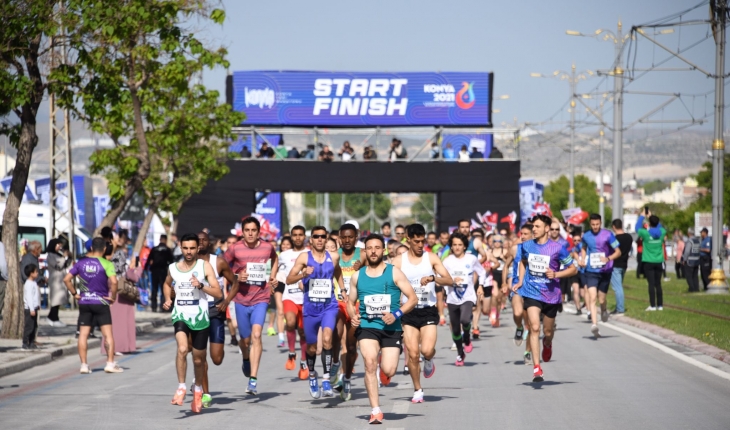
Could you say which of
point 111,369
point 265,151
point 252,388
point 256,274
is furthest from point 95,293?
point 265,151

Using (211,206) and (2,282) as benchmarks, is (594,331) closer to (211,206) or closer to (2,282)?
(2,282)

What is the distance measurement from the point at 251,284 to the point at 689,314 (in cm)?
1245

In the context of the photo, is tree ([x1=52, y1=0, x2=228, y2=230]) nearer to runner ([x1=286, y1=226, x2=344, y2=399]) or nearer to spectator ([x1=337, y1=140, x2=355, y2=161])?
runner ([x1=286, y1=226, x2=344, y2=399])

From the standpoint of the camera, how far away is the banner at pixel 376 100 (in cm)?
4859

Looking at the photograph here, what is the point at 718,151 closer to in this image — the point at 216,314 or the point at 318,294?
the point at 318,294

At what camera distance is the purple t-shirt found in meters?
15.0

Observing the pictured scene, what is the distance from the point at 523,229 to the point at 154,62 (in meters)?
8.36

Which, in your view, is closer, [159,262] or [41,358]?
[41,358]

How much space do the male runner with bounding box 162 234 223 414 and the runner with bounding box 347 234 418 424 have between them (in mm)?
1564

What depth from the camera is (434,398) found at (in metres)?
11.9

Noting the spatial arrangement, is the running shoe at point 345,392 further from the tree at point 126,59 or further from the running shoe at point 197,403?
the tree at point 126,59

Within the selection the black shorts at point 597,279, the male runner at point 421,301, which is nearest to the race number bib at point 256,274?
the male runner at point 421,301

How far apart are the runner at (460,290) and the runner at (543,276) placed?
1.95 m

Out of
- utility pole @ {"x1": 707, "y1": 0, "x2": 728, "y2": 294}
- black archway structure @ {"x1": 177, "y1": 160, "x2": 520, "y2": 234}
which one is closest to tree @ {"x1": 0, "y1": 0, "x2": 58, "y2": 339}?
utility pole @ {"x1": 707, "y1": 0, "x2": 728, "y2": 294}
